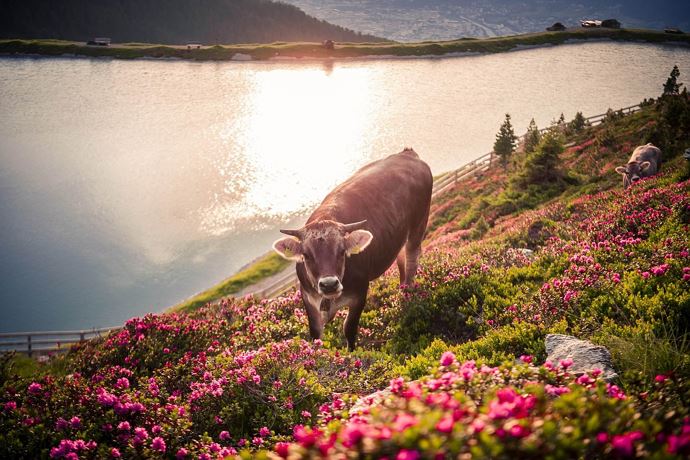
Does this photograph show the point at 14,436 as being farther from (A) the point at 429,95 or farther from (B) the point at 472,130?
(A) the point at 429,95

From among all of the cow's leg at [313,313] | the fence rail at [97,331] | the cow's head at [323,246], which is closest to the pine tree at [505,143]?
the fence rail at [97,331]

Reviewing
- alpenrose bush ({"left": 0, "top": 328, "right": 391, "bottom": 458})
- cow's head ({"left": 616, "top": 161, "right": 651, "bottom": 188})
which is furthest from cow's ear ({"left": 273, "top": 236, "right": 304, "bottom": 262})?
cow's head ({"left": 616, "top": 161, "right": 651, "bottom": 188})

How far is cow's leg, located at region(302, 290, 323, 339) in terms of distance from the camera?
9010 mm

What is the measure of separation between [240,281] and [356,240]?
1872cm

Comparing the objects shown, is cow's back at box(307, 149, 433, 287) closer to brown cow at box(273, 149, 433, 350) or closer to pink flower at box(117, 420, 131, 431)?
brown cow at box(273, 149, 433, 350)

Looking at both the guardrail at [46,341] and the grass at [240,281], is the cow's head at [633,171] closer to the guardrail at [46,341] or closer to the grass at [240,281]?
the grass at [240,281]

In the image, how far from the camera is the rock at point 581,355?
17.0ft

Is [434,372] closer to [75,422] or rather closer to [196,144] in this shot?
[75,422]

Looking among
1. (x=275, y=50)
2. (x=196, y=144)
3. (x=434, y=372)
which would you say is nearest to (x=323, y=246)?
(x=434, y=372)

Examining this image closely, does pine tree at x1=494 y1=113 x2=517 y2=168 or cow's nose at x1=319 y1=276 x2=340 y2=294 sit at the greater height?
pine tree at x1=494 y1=113 x2=517 y2=168

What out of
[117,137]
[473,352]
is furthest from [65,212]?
[473,352]

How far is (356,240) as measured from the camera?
27.4 ft

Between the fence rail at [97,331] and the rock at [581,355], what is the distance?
35.4 ft

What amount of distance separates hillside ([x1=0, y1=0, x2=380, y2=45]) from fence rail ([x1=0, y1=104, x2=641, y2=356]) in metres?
141
